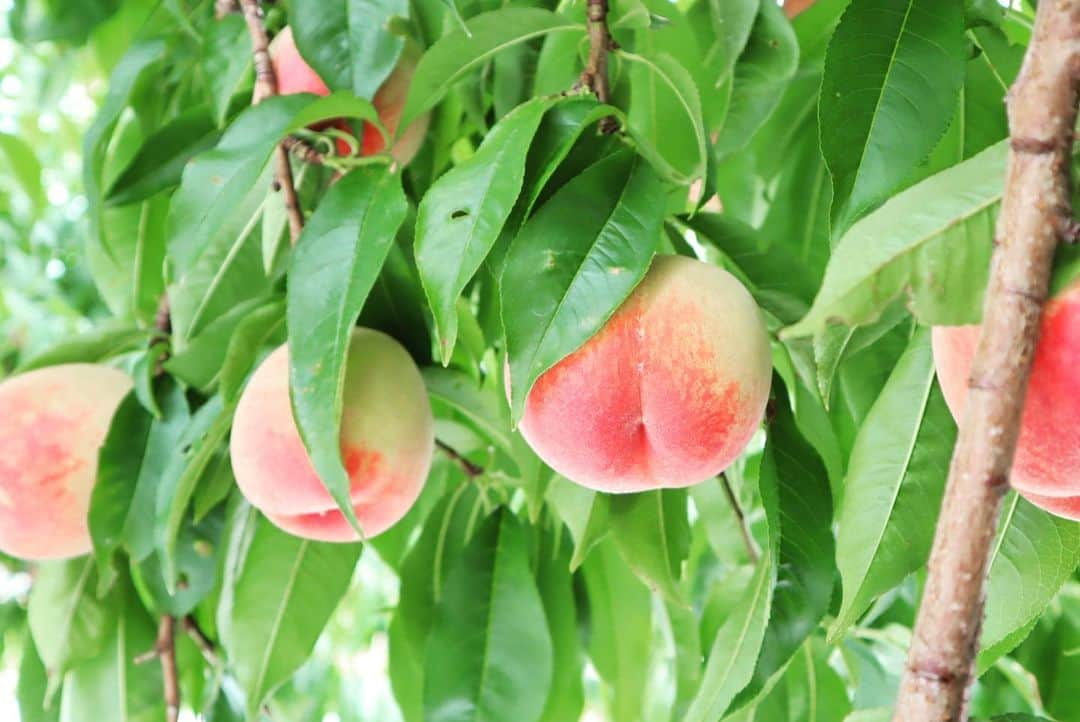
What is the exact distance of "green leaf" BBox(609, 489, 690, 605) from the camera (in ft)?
3.05

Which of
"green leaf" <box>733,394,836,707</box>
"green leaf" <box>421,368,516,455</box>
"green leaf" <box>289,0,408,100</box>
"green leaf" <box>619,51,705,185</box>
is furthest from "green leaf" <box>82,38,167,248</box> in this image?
"green leaf" <box>733,394,836,707</box>

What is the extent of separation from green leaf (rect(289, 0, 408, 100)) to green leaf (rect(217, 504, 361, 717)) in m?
0.44

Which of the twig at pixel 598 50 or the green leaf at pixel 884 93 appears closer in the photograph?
the green leaf at pixel 884 93

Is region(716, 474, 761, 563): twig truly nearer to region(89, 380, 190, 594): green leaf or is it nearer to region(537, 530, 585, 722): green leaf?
region(537, 530, 585, 722): green leaf

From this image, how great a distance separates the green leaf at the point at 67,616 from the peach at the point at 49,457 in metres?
0.08

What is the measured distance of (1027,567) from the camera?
2.40 ft

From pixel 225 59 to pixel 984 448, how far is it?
37.0 inches

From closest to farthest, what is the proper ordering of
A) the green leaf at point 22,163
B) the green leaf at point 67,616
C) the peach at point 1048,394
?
1. the peach at point 1048,394
2. the green leaf at point 67,616
3. the green leaf at point 22,163

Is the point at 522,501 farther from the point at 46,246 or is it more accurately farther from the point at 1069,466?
the point at 46,246

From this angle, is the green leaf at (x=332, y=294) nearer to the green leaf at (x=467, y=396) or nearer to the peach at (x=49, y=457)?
the green leaf at (x=467, y=396)

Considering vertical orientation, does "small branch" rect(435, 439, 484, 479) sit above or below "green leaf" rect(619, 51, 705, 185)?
below

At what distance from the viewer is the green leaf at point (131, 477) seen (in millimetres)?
1106

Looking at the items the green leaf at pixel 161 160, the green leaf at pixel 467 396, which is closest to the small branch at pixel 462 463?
the green leaf at pixel 467 396

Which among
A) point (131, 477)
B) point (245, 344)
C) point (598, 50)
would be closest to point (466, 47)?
point (598, 50)
